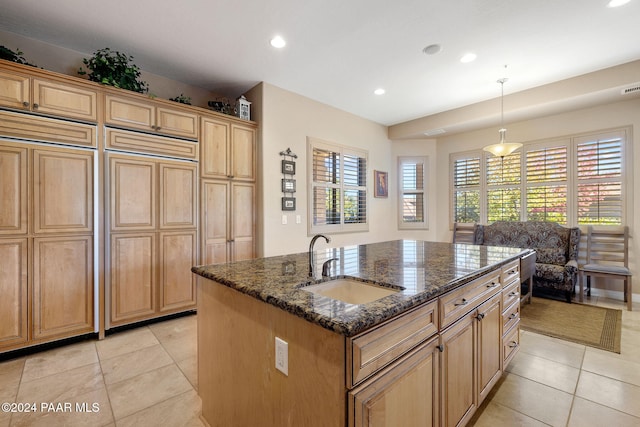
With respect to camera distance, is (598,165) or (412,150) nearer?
(598,165)

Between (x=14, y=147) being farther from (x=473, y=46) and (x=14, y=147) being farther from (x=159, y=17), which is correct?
(x=473, y=46)

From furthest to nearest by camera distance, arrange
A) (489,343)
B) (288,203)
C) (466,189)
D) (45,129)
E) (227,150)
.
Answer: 1. (466,189)
2. (288,203)
3. (227,150)
4. (45,129)
5. (489,343)

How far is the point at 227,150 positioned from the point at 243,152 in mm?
218

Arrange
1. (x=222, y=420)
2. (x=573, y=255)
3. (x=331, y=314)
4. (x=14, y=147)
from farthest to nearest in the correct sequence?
(x=573, y=255), (x=14, y=147), (x=222, y=420), (x=331, y=314)

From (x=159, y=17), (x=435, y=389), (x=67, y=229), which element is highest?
(x=159, y=17)

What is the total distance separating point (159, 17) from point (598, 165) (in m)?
5.72

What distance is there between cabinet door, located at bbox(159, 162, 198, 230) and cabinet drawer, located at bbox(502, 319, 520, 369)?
313 cm

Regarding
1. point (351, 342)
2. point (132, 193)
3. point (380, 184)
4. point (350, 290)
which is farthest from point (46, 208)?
point (380, 184)

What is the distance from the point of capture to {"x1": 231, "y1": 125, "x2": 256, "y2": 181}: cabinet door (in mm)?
3594

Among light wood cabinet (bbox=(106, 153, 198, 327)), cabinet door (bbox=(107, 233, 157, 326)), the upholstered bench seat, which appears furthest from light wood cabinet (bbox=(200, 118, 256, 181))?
the upholstered bench seat

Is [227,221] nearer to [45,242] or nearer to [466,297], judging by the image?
[45,242]

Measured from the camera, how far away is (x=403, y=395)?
1.03m

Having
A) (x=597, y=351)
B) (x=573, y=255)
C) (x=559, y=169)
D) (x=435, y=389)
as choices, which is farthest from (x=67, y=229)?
(x=559, y=169)

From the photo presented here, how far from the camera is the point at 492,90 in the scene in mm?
3988
